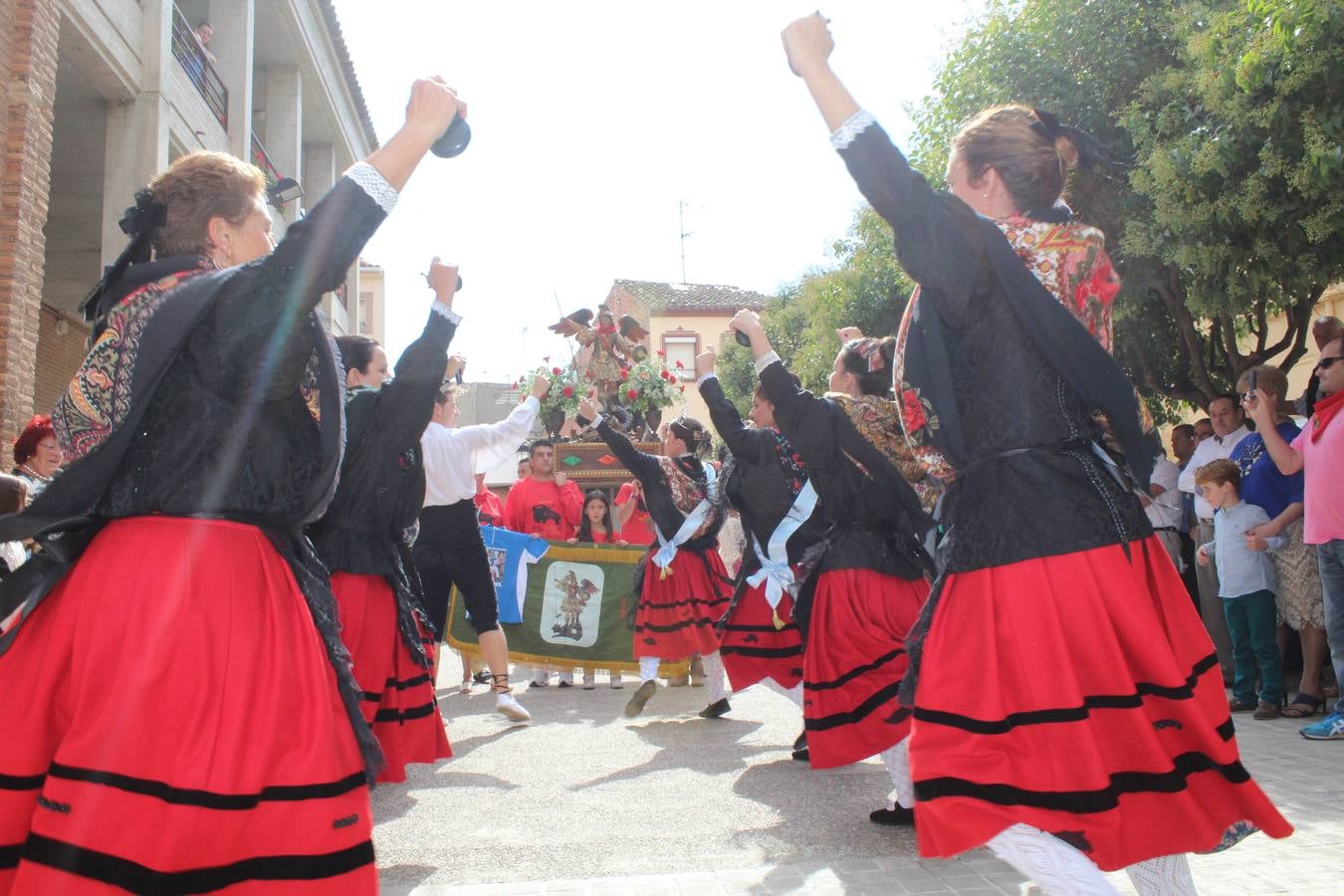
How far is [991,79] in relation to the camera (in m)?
10.5

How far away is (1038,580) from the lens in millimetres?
2160

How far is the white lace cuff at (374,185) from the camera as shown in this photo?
2.01m

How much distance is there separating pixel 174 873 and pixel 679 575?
5.86 m

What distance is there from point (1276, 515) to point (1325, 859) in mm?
3736

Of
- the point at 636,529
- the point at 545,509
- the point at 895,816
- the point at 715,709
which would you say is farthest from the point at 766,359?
the point at 545,509

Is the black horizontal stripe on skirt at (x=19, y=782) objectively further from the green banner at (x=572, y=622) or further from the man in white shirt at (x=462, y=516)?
the green banner at (x=572, y=622)

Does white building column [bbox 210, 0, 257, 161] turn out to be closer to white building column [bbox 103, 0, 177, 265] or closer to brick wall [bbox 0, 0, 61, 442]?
white building column [bbox 103, 0, 177, 265]

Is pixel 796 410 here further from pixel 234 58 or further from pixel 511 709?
pixel 234 58

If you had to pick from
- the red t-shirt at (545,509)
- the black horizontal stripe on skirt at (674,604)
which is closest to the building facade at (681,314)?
the red t-shirt at (545,509)

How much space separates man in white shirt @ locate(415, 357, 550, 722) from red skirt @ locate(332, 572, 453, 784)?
1.23m

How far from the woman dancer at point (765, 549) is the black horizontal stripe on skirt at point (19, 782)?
3.69 m

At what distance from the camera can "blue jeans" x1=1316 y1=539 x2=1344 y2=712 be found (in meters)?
5.68

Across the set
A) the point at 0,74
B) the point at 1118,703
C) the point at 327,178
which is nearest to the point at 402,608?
the point at 1118,703

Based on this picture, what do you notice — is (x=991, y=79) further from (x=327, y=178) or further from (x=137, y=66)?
(x=327, y=178)
